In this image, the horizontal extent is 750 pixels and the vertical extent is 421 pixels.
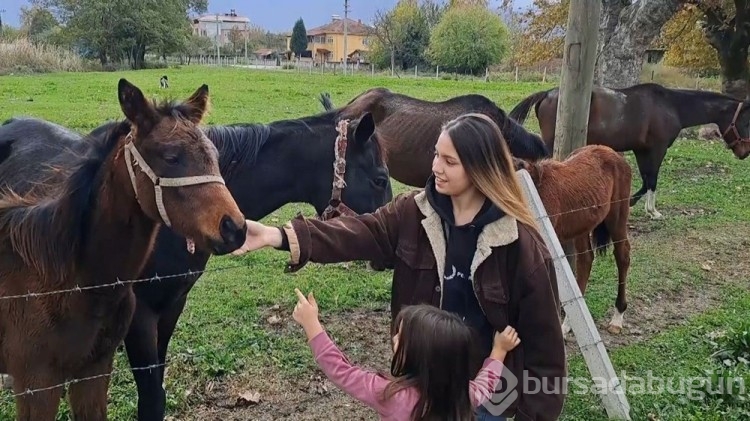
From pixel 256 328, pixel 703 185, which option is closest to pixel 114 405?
pixel 256 328

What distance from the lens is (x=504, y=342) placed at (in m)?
2.22

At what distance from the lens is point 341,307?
→ 5238mm

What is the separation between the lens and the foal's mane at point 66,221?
8.00ft

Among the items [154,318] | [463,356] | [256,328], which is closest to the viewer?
[463,356]

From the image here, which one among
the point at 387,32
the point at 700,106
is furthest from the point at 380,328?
the point at 387,32

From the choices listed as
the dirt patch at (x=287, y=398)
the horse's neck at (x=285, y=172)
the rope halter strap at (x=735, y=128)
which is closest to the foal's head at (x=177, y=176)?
the horse's neck at (x=285, y=172)

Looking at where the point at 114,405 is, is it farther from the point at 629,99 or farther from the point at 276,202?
the point at 629,99

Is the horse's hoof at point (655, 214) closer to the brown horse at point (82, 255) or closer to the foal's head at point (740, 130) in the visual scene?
the foal's head at point (740, 130)

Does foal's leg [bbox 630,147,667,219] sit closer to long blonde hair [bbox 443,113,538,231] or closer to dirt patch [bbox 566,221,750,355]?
dirt patch [bbox 566,221,750,355]

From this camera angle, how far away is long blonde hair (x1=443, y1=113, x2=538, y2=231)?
83.3 inches

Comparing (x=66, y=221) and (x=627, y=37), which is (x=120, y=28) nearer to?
(x=627, y=37)

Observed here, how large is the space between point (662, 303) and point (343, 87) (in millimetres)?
18823

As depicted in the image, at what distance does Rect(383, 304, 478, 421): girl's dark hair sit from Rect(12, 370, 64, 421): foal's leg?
1.38m

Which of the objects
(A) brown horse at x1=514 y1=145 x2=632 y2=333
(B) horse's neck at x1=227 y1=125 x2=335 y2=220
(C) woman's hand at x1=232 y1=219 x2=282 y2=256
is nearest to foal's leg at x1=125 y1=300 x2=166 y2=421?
(B) horse's neck at x1=227 y1=125 x2=335 y2=220
